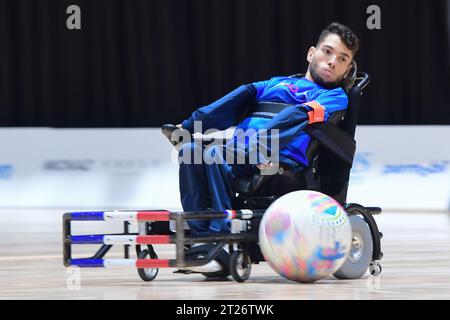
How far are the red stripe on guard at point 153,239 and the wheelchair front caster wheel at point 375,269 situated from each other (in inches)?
52.7

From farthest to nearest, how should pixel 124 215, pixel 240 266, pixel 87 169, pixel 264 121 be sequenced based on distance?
pixel 87 169
pixel 264 121
pixel 240 266
pixel 124 215

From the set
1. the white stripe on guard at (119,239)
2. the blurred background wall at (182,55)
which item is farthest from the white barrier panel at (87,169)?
the white stripe on guard at (119,239)

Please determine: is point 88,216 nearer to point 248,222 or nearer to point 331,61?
point 248,222

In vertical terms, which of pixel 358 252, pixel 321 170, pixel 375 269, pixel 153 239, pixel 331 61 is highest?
pixel 331 61

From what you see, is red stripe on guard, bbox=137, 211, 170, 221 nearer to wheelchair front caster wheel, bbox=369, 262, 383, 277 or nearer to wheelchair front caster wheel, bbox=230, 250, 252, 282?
wheelchair front caster wheel, bbox=230, 250, 252, 282

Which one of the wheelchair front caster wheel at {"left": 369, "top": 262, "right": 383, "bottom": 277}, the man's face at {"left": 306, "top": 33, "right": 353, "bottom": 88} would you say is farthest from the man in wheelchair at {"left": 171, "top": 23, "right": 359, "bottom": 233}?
the wheelchair front caster wheel at {"left": 369, "top": 262, "right": 383, "bottom": 277}

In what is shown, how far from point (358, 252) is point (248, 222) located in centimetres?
71

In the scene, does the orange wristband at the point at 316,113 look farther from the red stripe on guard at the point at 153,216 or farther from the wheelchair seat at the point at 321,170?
the red stripe on guard at the point at 153,216

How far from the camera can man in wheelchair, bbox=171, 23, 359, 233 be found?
6473 millimetres

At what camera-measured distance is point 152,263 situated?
20.0 feet

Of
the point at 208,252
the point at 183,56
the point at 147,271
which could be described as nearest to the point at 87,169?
the point at 183,56

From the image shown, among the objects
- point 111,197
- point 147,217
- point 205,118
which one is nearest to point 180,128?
point 205,118

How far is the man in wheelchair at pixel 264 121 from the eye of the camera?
21.2 feet

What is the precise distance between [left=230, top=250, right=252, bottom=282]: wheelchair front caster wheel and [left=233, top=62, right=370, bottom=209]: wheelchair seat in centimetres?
33
